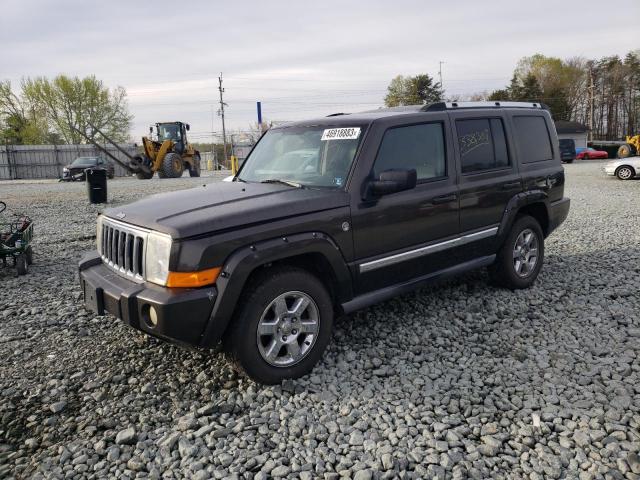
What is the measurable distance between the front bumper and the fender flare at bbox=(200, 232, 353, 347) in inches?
2.0

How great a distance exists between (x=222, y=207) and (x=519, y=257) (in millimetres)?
3425

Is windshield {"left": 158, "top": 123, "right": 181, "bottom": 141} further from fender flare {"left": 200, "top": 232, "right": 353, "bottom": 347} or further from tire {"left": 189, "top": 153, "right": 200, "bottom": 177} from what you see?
fender flare {"left": 200, "top": 232, "right": 353, "bottom": 347}

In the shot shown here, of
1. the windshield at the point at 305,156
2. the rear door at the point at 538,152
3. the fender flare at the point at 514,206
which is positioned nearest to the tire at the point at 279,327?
the windshield at the point at 305,156

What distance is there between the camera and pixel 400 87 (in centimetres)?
6706

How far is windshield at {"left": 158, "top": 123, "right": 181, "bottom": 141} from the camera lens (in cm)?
2911

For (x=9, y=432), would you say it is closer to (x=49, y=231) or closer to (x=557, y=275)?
(x=557, y=275)

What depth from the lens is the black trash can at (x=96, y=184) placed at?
1435 cm

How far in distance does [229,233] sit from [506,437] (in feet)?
6.79

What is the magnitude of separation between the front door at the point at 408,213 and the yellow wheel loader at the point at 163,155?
2423 centimetres

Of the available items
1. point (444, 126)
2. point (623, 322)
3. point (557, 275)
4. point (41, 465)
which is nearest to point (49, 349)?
point (41, 465)

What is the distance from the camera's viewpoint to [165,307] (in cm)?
303

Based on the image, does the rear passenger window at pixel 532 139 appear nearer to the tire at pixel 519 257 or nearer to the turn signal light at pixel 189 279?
the tire at pixel 519 257

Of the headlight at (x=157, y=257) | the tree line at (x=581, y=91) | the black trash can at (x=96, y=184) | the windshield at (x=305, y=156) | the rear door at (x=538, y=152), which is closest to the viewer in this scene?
the headlight at (x=157, y=257)

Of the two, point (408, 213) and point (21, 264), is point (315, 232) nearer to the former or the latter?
point (408, 213)
